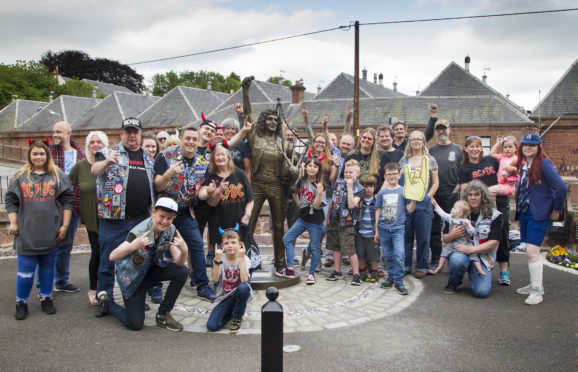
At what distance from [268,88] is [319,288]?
128 feet

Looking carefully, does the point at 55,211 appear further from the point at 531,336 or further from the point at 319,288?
the point at 531,336

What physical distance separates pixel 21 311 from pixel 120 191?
172 cm

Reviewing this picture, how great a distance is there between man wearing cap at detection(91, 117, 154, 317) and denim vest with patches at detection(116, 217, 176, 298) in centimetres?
53

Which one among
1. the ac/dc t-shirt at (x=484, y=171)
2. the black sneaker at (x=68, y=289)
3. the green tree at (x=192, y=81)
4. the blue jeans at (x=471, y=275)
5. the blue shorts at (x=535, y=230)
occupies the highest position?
the green tree at (x=192, y=81)

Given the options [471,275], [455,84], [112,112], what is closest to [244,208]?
[471,275]

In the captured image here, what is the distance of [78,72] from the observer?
70.4 meters

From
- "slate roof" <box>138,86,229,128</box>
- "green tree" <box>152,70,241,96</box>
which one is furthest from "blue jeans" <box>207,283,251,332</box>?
"green tree" <box>152,70,241,96</box>

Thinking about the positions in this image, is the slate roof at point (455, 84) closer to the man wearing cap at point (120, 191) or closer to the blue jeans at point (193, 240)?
the blue jeans at point (193, 240)

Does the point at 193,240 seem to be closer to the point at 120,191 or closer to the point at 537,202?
the point at 120,191

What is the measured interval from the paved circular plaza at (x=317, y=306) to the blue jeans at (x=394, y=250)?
229 mm

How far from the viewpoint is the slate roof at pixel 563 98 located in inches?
1073

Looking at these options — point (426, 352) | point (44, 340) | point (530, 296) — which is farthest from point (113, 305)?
point (530, 296)

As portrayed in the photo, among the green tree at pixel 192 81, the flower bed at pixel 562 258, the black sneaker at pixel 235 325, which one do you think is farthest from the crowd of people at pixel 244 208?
the green tree at pixel 192 81

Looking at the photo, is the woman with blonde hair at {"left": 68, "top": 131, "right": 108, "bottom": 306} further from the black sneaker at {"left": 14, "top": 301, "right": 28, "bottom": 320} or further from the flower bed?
the flower bed
